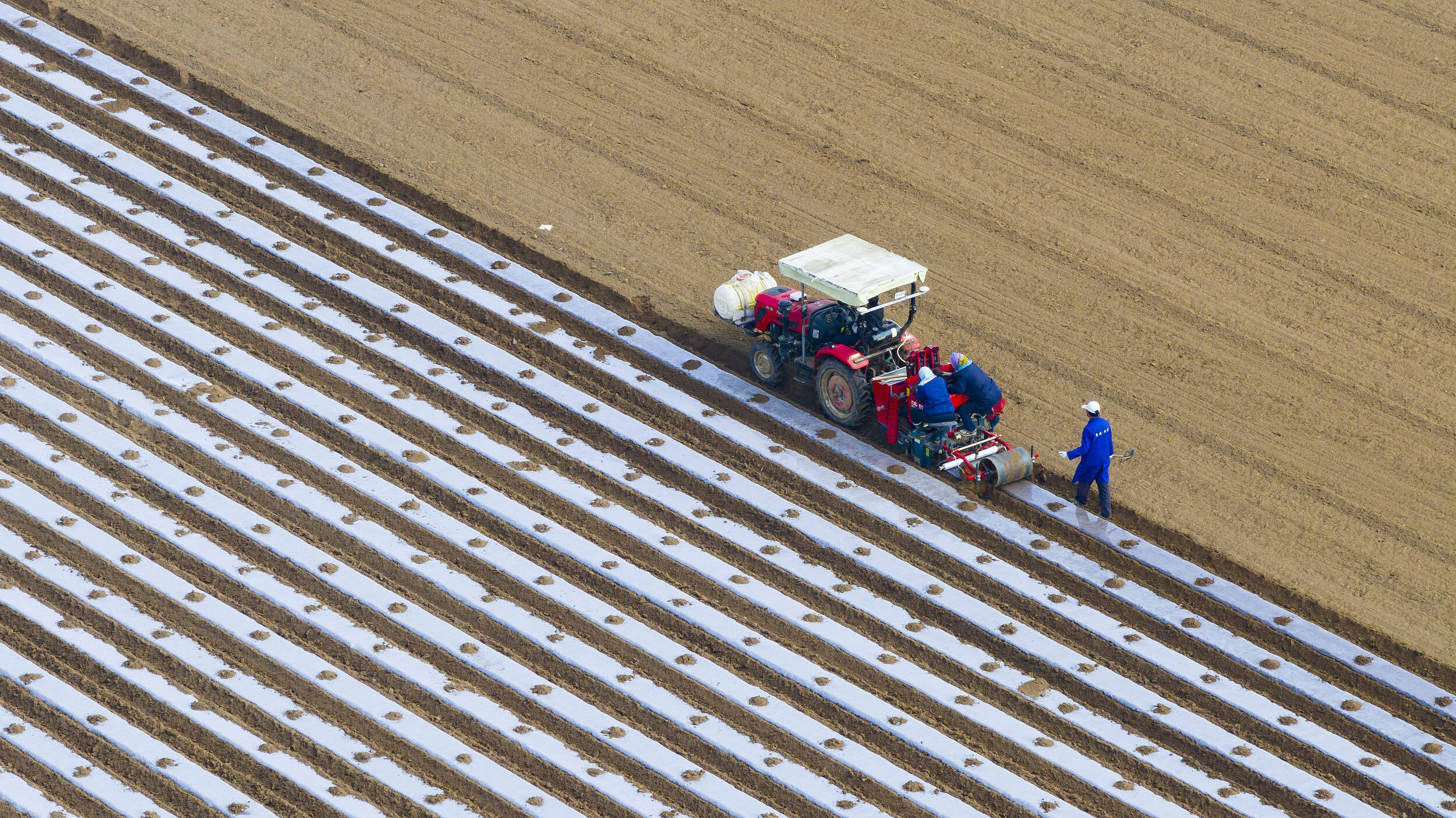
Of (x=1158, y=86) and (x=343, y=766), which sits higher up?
(x=1158, y=86)

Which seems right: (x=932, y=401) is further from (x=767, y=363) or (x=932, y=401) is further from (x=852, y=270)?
(x=767, y=363)

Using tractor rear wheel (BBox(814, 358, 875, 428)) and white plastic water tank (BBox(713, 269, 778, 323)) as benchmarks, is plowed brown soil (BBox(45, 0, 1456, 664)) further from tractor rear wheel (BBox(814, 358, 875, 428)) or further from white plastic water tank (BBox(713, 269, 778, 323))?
tractor rear wheel (BBox(814, 358, 875, 428))

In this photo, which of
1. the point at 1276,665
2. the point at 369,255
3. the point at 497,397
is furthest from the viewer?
the point at 369,255

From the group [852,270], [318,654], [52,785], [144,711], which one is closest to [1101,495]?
[852,270]

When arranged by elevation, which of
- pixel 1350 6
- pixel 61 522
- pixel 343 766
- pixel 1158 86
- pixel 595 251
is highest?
pixel 1350 6

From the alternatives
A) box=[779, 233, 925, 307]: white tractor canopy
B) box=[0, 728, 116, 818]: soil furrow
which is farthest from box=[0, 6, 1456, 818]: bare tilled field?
box=[779, 233, 925, 307]: white tractor canopy

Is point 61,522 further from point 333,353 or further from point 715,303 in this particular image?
point 715,303

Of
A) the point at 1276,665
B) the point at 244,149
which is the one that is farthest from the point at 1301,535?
the point at 244,149
